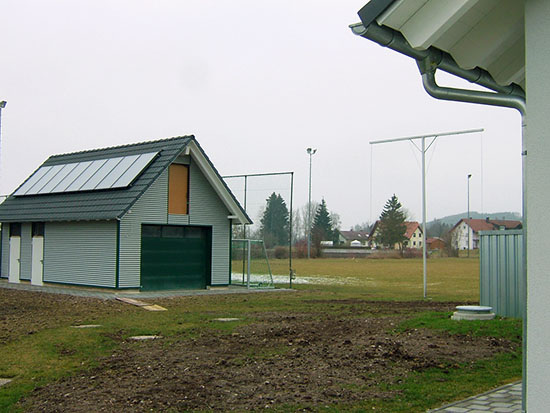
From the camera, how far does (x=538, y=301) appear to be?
412 centimetres

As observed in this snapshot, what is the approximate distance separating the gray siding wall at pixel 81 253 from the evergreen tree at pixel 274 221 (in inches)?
294

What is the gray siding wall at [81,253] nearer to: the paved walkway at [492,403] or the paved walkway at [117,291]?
the paved walkway at [117,291]

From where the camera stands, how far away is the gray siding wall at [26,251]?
27406 mm

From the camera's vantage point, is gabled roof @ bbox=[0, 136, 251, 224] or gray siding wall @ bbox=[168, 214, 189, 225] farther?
gray siding wall @ bbox=[168, 214, 189, 225]

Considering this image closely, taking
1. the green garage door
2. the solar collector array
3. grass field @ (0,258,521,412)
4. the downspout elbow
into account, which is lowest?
grass field @ (0,258,521,412)

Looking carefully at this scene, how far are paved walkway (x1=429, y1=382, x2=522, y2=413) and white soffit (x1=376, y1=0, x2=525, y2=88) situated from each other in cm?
338

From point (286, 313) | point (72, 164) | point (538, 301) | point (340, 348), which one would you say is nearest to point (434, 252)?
point (72, 164)

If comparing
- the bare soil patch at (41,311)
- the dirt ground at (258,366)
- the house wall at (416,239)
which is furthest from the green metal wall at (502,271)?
the house wall at (416,239)

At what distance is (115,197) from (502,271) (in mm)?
14791

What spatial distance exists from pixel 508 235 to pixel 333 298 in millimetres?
9266

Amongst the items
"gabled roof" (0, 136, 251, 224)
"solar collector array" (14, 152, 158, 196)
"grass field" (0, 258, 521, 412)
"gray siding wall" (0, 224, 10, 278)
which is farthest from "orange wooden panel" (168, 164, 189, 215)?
"gray siding wall" (0, 224, 10, 278)

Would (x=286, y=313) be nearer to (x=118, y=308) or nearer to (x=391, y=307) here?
(x=391, y=307)

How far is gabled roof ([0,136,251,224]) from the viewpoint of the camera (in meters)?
23.4

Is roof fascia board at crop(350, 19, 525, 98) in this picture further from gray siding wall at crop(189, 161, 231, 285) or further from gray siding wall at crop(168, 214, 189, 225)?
gray siding wall at crop(189, 161, 231, 285)
